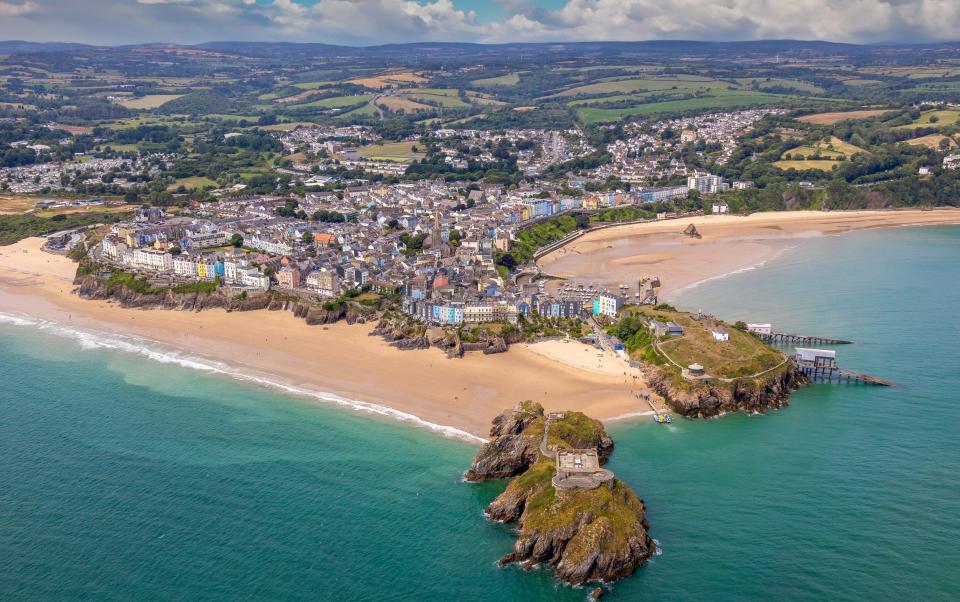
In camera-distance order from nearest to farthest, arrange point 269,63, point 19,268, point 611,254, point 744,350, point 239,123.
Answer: point 744,350
point 19,268
point 611,254
point 239,123
point 269,63

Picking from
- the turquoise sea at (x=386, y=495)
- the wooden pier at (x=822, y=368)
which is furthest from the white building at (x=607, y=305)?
the turquoise sea at (x=386, y=495)

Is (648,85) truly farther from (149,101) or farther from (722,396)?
(722,396)

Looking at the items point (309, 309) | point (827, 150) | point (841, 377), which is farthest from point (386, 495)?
point (827, 150)

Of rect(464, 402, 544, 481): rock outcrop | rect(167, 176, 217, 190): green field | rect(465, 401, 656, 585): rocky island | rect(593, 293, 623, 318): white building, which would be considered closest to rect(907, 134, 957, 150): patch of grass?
rect(593, 293, 623, 318): white building

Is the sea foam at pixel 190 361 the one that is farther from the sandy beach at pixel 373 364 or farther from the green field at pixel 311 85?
the green field at pixel 311 85

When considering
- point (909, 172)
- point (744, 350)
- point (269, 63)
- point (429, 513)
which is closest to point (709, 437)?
point (744, 350)

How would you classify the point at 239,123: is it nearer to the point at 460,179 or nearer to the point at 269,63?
the point at 460,179
